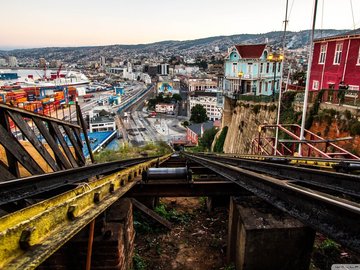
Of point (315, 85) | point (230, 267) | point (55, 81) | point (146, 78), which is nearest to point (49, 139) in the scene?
point (230, 267)

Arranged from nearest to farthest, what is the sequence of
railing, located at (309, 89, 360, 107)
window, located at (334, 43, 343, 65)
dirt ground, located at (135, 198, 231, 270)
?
dirt ground, located at (135, 198, 231, 270), railing, located at (309, 89, 360, 107), window, located at (334, 43, 343, 65)

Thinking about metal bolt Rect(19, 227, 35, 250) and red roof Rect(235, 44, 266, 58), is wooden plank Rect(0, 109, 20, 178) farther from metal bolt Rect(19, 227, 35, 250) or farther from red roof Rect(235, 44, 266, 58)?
red roof Rect(235, 44, 266, 58)

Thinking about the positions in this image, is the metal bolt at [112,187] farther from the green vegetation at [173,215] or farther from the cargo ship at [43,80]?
the cargo ship at [43,80]

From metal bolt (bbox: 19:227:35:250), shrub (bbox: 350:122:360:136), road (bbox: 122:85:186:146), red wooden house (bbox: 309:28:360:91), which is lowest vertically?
road (bbox: 122:85:186:146)

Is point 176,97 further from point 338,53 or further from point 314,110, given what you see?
point 314,110

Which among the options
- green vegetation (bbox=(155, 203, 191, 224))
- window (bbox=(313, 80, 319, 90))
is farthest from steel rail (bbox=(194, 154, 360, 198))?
window (bbox=(313, 80, 319, 90))

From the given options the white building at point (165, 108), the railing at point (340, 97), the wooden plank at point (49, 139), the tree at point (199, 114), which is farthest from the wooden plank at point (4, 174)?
the white building at point (165, 108)
